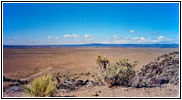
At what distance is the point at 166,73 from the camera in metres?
7.95

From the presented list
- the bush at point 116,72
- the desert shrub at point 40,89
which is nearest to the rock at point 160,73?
the bush at point 116,72

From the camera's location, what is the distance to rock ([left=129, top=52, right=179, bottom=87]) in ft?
23.9

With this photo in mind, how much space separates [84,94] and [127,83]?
1.64 m

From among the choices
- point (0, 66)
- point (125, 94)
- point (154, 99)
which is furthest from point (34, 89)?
point (154, 99)

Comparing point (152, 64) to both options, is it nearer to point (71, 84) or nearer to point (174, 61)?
point (174, 61)

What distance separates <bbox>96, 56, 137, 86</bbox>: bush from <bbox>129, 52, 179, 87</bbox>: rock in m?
0.24

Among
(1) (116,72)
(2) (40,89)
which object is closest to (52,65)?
(1) (116,72)

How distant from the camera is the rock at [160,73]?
287 inches

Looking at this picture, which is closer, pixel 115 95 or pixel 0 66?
pixel 0 66

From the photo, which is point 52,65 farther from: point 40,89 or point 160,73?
point 40,89

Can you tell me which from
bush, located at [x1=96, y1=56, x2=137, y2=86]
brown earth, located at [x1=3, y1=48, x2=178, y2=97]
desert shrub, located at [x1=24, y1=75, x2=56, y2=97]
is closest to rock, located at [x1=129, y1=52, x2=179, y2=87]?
bush, located at [x1=96, y1=56, x2=137, y2=86]

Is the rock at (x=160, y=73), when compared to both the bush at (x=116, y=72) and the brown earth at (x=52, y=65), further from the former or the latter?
the brown earth at (x=52, y=65)

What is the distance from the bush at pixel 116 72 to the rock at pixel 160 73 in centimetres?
24

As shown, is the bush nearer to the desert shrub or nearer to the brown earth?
the brown earth
